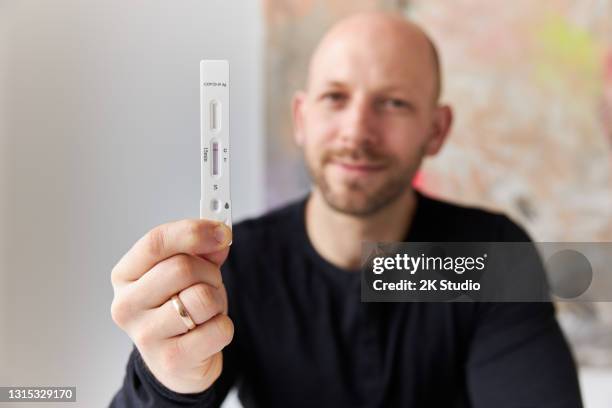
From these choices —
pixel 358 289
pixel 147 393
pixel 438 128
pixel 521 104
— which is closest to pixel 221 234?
pixel 147 393

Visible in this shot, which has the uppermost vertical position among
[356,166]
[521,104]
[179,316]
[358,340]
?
[521,104]

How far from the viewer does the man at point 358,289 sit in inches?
25.4

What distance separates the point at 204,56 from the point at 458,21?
0.50 m

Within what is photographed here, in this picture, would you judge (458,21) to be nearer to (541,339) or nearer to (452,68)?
(452,68)

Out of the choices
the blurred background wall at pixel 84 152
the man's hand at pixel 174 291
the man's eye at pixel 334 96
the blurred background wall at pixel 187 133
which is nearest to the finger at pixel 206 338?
the man's hand at pixel 174 291

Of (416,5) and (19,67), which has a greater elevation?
(416,5)

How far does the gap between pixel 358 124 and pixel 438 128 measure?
158mm

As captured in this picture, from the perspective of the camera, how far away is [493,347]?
645 mm

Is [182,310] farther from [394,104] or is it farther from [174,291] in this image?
[394,104]

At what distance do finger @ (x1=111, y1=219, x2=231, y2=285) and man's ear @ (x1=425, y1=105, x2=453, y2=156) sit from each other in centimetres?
47

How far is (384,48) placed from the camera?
0.70m

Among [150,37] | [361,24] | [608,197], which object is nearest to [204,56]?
[150,37]

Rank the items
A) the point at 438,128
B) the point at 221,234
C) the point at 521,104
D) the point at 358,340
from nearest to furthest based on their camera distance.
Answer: the point at 221,234 → the point at 358,340 → the point at 438,128 → the point at 521,104

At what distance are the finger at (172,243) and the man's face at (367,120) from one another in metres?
0.34
